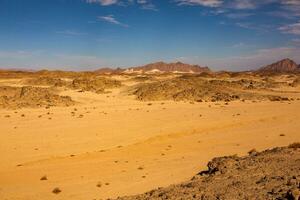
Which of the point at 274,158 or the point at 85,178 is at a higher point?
the point at 274,158

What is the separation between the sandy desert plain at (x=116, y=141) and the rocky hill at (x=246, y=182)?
3.74ft

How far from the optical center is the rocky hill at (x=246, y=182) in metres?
9.45

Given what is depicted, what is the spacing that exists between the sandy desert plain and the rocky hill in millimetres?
1140

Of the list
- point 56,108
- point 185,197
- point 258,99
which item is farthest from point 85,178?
point 258,99

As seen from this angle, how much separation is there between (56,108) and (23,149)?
17276 millimetres

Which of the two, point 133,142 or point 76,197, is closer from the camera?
point 76,197

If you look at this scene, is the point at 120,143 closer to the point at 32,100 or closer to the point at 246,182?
the point at 246,182

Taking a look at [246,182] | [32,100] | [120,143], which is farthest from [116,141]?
[32,100]

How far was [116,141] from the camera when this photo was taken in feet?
76.8

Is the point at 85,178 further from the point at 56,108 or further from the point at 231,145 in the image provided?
the point at 56,108

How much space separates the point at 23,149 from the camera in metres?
21.2

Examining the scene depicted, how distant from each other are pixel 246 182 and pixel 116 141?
13369 mm

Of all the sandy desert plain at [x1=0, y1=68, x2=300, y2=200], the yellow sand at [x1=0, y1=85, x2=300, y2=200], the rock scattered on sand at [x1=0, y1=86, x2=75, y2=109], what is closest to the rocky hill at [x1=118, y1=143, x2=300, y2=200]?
the sandy desert plain at [x1=0, y1=68, x2=300, y2=200]

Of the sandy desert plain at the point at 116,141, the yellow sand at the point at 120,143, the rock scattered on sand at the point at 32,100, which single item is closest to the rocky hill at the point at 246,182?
the sandy desert plain at the point at 116,141
